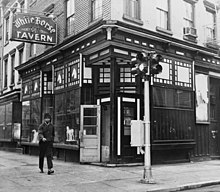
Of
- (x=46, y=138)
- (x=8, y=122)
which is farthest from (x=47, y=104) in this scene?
(x=46, y=138)

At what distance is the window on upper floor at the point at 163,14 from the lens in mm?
14841

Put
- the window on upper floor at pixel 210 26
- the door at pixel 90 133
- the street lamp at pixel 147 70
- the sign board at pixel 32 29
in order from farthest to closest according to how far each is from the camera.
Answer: the window on upper floor at pixel 210 26
the sign board at pixel 32 29
the door at pixel 90 133
the street lamp at pixel 147 70

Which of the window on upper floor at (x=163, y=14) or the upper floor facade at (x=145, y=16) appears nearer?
the upper floor facade at (x=145, y=16)

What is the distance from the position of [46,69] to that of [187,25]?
7320mm

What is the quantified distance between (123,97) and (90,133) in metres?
2.09

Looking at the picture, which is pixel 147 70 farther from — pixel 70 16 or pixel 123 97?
pixel 70 16

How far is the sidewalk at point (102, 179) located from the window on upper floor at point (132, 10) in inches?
224

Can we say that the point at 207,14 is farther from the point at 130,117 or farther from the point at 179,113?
the point at 130,117

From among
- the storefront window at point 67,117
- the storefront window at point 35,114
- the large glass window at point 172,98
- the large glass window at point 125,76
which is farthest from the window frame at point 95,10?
the storefront window at point 35,114

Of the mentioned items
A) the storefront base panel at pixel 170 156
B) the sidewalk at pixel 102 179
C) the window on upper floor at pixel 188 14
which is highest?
the window on upper floor at pixel 188 14

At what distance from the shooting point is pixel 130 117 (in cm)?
1341

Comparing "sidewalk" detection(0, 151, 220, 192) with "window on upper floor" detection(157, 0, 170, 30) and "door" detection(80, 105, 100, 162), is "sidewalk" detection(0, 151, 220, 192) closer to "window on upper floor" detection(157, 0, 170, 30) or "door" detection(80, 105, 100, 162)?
"door" detection(80, 105, 100, 162)

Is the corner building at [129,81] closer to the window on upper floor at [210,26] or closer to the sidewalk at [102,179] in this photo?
the window on upper floor at [210,26]

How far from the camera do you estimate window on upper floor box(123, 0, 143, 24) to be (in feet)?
43.9
